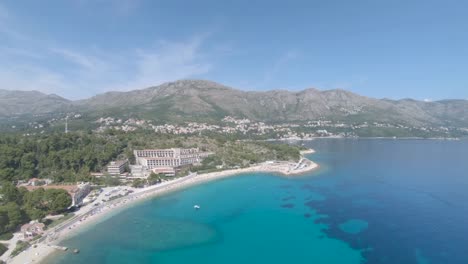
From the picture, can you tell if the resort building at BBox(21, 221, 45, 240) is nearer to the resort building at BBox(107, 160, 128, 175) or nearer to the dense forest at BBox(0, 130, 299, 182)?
the dense forest at BBox(0, 130, 299, 182)

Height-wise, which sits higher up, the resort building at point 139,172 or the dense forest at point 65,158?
the dense forest at point 65,158

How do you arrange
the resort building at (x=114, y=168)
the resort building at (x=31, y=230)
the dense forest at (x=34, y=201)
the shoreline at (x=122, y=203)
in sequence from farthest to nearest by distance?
the resort building at (x=114, y=168) < the dense forest at (x=34, y=201) < the resort building at (x=31, y=230) < the shoreline at (x=122, y=203)

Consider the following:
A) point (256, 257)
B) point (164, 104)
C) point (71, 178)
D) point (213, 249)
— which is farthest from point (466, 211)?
point (164, 104)

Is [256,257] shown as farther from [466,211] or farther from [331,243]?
[466,211]

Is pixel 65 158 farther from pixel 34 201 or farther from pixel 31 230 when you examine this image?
pixel 31 230

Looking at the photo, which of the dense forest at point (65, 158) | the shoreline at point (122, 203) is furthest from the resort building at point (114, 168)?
the shoreline at point (122, 203)

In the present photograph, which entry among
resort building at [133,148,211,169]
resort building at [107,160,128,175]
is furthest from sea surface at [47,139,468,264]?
resort building at [107,160,128,175]

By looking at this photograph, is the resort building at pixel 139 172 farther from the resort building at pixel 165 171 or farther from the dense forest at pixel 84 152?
the dense forest at pixel 84 152
